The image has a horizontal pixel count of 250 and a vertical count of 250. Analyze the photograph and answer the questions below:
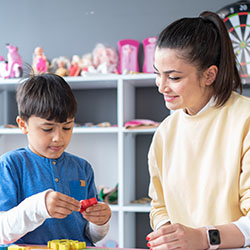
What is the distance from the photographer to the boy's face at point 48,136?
4.41 feet

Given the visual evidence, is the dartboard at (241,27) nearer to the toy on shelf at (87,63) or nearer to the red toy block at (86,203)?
the toy on shelf at (87,63)

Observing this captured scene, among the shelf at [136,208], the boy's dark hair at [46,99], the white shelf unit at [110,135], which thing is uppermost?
the boy's dark hair at [46,99]

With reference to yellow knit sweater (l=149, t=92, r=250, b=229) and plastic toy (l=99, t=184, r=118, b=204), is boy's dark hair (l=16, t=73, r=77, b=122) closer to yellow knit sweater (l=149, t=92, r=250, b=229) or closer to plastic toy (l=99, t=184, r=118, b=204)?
yellow knit sweater (l=149, t=92, r=250, b=229)

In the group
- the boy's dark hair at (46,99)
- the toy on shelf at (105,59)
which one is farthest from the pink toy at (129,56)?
the boy's dark hair at (46,99)

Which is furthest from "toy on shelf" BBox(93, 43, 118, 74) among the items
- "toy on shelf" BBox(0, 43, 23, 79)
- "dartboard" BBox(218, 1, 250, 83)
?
"dartboard" BBox(218, 1, 250, 83)

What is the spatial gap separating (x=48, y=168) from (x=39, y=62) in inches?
76.9

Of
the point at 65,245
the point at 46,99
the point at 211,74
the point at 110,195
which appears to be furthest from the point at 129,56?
the point at 65,245

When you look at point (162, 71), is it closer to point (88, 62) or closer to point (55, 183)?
point (55, 183)

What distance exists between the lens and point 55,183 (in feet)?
4.40

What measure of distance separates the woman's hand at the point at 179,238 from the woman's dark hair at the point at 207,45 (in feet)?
1.23

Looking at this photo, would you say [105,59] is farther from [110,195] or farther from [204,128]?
[204,128]

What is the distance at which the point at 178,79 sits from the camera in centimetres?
114

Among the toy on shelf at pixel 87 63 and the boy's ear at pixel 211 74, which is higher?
the toy on shelf at pixel 87 63

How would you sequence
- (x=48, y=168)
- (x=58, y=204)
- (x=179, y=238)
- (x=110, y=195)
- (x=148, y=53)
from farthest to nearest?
1. (x=148, y=53)
2. (x=110, y=195)
3. (x=48, y=168)
4. (x=58, y=204)
5. (x=179, y=238)
